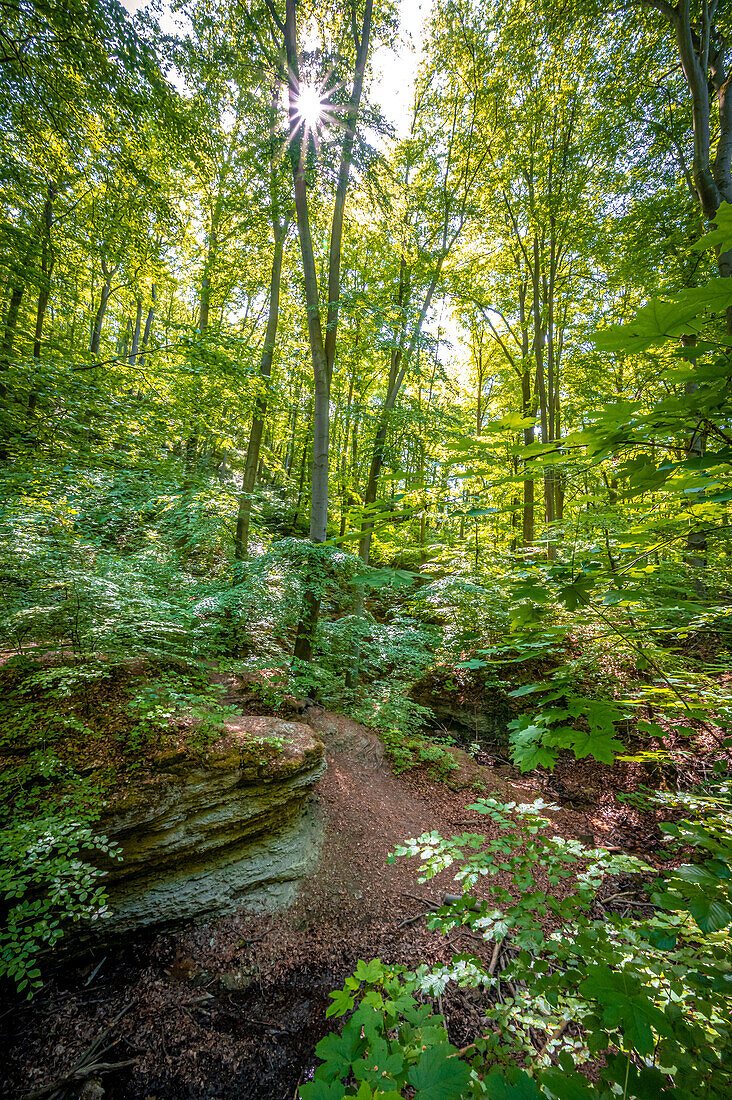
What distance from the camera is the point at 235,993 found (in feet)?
9.00

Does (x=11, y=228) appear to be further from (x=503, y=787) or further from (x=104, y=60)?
Answer: (x=503, y=787)

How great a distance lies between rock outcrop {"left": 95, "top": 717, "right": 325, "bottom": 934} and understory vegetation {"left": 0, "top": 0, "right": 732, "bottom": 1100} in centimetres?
18

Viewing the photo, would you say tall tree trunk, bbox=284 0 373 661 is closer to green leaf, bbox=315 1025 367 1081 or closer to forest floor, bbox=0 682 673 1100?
forest floor, bbox=0 682 673 1100

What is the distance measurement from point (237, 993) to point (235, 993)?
1 cm

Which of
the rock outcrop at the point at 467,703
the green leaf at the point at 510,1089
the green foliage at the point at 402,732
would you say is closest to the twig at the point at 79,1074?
the green leaf at the point at 510,1089

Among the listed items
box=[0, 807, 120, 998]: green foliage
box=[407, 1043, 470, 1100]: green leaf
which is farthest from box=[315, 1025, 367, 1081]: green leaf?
box=[0, 807, 120, 998]: green foliage

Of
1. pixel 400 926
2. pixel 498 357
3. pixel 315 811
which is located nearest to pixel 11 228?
pixel 315 811

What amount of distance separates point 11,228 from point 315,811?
8420mm

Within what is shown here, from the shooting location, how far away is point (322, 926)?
10.9 feet

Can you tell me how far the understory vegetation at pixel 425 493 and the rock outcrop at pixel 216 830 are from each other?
18cm

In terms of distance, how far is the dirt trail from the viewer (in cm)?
227

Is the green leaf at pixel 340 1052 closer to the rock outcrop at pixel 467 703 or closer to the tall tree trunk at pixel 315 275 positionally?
the tall tree trunk at pixel 315 275

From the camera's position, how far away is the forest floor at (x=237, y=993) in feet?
7.36


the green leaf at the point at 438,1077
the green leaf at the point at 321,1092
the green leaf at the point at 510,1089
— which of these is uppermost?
the green leaf at the point at 510,1089
